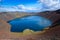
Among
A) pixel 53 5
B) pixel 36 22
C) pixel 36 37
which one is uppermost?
pixel 53 5

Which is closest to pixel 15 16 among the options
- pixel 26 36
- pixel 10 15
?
pixel 10 15

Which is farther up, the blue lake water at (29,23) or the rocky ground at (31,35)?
the blue lake water at (29,23)

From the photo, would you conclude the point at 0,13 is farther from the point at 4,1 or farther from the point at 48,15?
the point at 48,15

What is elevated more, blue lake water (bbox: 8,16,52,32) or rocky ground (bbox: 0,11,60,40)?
blue lake water (bbox: 8,16,52,32)

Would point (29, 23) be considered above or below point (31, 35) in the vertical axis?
above

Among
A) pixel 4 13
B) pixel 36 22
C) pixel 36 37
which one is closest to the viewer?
pixel 36 37

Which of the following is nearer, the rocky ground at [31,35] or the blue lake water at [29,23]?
the rocky ground at [31,35]

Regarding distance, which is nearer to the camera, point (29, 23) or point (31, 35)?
point (31, 35)

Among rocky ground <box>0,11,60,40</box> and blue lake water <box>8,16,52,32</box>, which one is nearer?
rocky ground <box>0,11,60,40</box>
